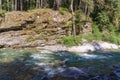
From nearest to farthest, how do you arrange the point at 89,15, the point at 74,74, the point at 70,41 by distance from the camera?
1. the point at 74,74
2. the point at 70,41
3. the point at 89,15

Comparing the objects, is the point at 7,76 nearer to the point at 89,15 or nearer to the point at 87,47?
the point at 87,47

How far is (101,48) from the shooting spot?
32062 mm

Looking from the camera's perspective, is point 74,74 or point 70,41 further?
point 70,41

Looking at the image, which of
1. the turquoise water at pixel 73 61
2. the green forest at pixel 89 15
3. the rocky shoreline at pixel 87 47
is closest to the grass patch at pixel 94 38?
the green forest at pixel 89 15

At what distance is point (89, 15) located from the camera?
42.3 m

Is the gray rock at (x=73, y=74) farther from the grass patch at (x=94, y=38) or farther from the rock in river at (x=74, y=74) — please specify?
the grass patch at (x=94, y=38)

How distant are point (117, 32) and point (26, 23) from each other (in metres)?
16.9

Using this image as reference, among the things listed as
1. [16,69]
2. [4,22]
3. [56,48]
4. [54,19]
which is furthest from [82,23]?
[16,69]

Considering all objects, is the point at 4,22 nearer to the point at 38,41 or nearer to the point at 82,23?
the point at 38,41

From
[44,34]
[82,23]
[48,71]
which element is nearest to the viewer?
[48,71]

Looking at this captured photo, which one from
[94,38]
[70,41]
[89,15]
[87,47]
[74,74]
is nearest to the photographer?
[74,74]

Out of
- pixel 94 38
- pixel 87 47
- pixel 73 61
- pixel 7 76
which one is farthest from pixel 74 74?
pixel 94 38

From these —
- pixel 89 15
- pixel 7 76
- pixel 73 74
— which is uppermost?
pixel 89 15

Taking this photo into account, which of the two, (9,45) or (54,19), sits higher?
(54,19)
